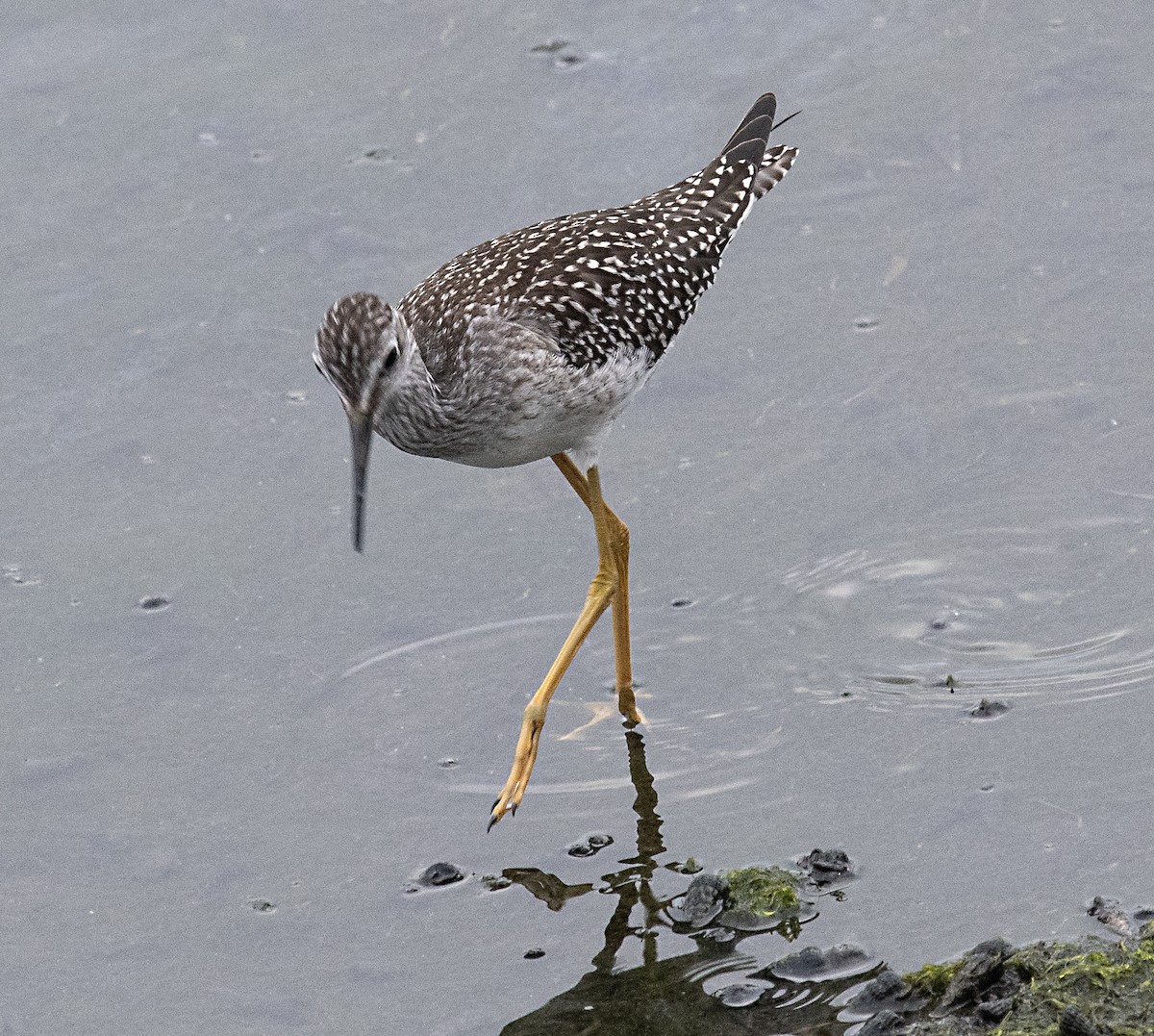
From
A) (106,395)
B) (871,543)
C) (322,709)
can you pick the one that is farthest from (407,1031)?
(106,395)

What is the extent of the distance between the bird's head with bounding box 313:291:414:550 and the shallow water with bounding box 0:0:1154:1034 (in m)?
1.37

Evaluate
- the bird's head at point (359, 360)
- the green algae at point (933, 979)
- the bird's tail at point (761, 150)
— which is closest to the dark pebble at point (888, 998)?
the green algae at point (933, 979)

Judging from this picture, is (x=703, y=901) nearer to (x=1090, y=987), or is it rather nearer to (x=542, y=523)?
(x=1090, y=987)

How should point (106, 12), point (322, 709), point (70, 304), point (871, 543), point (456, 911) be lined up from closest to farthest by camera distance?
point (456, 911) < point (322, 709) < point (871, 543) < point (70, 304) < point (106, 12)

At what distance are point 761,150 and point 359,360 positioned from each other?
3140mm

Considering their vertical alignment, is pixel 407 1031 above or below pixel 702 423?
below

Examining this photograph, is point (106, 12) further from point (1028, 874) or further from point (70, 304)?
point (1028, 874)

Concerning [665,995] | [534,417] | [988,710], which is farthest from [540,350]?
[665,995]

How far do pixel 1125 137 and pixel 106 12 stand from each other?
6.37 metres

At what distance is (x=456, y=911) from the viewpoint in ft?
21.9

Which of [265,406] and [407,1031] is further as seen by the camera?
[265,406]

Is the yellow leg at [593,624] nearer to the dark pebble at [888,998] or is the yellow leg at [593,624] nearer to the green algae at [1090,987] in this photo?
the dark pebble at [888,998]

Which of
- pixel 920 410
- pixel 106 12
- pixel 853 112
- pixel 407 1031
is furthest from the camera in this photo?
pixel 106 12

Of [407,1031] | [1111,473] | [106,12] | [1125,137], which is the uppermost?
[106,12]
